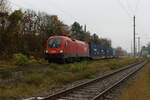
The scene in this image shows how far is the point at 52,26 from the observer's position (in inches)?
2456

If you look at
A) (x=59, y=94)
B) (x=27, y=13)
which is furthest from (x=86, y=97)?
(x=27, y=13)

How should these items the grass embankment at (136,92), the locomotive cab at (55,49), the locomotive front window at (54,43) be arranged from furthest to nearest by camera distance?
the locomotive front window at (54,43), the locomotive cab at (55,49), the grass embankment at (136,92)

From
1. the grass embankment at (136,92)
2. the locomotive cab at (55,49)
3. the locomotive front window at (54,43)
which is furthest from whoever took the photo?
the locomotive front window at (54,43)

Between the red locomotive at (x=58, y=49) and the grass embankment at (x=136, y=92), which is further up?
the red locomotive at (x=58, y=49)

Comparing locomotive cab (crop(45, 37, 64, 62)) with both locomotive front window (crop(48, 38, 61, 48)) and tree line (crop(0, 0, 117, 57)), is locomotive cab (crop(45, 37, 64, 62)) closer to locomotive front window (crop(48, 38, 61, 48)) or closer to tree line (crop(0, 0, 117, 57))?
locomotive front window (crop(48, 38, 61, 48))

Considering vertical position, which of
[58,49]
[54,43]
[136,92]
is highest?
[54,43]

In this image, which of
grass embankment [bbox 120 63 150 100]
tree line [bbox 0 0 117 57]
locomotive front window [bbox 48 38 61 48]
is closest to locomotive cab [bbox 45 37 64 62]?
locomotive front window [bbox 48 38 61 48]

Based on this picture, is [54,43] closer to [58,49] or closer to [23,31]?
[58,49]

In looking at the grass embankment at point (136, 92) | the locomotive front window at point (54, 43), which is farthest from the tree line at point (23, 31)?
the grass embankment at point (136, 92)

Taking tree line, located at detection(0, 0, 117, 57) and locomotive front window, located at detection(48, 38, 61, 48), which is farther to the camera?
tree line, located at detection(0, 0, 117, 57)

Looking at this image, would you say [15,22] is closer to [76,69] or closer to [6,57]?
[6,57]

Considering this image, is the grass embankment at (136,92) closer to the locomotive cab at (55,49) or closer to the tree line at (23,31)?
the locomotive cab at (55,49)

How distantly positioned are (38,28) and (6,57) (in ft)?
66.1

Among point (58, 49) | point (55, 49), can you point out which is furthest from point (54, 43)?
point (58, 49)
